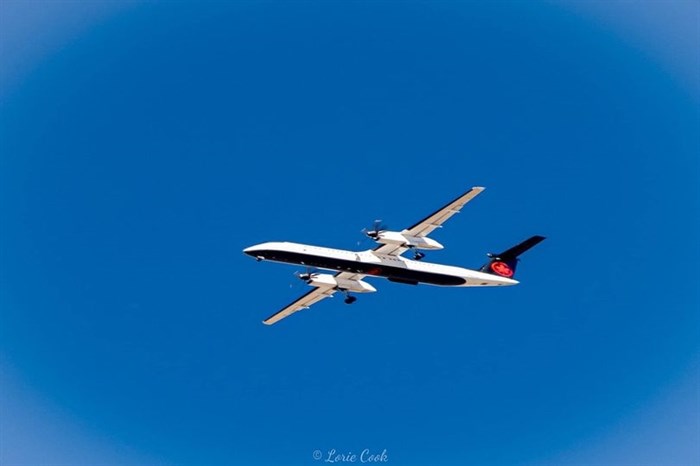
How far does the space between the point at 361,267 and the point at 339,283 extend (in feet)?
16.1

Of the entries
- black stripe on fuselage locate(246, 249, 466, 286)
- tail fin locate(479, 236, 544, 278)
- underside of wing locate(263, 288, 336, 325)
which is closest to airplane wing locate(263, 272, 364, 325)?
underside of wing locate(263, 288, 336, 325)

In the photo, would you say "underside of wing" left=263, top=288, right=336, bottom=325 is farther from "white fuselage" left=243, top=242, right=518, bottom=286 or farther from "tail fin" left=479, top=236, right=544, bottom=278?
"tail fin" left=479, top=236, right=544, bottom=278

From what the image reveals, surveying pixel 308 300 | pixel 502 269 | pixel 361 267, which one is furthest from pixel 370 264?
pixel 502 269

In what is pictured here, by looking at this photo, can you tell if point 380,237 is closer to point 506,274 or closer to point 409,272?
point 409,272

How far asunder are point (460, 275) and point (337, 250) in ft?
25.8

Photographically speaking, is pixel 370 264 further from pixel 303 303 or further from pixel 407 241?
→ pixel 303 303

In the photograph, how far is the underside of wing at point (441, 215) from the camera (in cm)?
5780

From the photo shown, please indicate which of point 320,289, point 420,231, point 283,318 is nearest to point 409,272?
point 420,231

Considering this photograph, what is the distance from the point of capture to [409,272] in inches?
2343

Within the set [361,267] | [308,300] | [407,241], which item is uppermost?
[308,300]

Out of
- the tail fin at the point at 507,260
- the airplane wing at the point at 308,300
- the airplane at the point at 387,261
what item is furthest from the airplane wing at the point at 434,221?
the tail fin at the point at 507,260

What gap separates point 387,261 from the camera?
5916 centimetres

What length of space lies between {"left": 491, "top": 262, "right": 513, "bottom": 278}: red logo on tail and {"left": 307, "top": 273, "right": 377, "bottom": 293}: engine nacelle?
7.81 meters

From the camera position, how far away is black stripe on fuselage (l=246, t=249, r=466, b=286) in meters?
57.1
